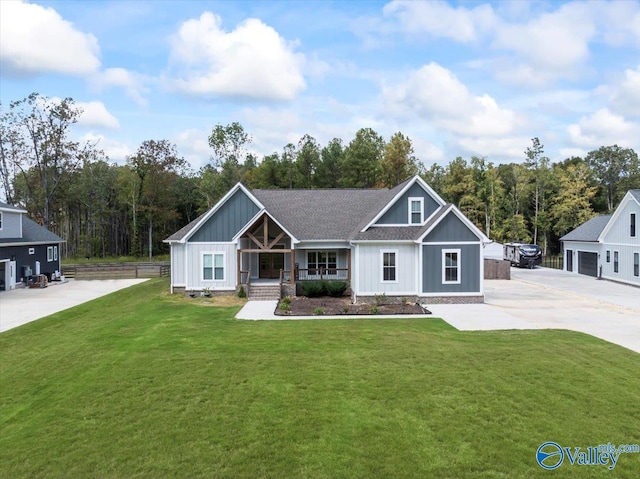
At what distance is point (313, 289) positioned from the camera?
2259 centimetres

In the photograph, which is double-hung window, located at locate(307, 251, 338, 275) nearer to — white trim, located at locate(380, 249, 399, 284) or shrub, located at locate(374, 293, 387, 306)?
white trim, located at locate(380, 249, 399, 284)

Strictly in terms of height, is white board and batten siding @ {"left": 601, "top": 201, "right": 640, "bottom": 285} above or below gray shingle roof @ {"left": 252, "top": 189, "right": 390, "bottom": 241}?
below

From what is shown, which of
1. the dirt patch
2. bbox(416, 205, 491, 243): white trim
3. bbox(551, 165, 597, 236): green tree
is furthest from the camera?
bbox(551, 165, 597, 236): green tree

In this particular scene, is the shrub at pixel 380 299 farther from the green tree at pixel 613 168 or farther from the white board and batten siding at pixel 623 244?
the green tree at pixel 613 168

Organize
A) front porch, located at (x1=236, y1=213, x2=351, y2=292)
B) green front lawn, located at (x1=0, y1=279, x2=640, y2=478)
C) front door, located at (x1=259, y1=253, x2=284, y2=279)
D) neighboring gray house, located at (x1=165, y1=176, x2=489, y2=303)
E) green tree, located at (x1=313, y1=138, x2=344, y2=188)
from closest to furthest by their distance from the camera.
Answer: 1. green front lawn, located at (x1=0, y1=279, x2=640, y2=478)
2. neighboring gray house, located at (x1=165, y1=176, x2=489, y2=303)
3. front porch, located at (x1=236, y1=213, x2=351, y2=292)
4. front door, located at (x1=259, y1=253, x2=284, y2=279)
5. green tree, located at (x1=313, y1=138, x2=344, y2=188)

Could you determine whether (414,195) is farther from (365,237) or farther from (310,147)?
(310,147)

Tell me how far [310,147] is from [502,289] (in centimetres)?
3509

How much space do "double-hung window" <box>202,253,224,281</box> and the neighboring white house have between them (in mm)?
25064

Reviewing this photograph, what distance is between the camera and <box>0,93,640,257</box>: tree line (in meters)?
49.9

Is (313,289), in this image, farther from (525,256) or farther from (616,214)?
(525,256)

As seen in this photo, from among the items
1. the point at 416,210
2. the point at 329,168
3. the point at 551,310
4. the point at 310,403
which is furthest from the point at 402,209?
the point at 329,168

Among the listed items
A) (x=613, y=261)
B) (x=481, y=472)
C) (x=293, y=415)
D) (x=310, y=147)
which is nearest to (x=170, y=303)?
(x=293, y=415)

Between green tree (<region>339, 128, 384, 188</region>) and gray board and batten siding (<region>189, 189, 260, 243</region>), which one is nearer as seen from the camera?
gray board and batten siding (<region>189, 189, 260, 243</region>)

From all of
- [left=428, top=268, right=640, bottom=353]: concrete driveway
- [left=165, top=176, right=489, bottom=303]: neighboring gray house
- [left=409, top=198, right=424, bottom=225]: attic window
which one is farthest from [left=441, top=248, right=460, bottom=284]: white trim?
[left=409, top=198, right=424, bottom=225]: attic window
